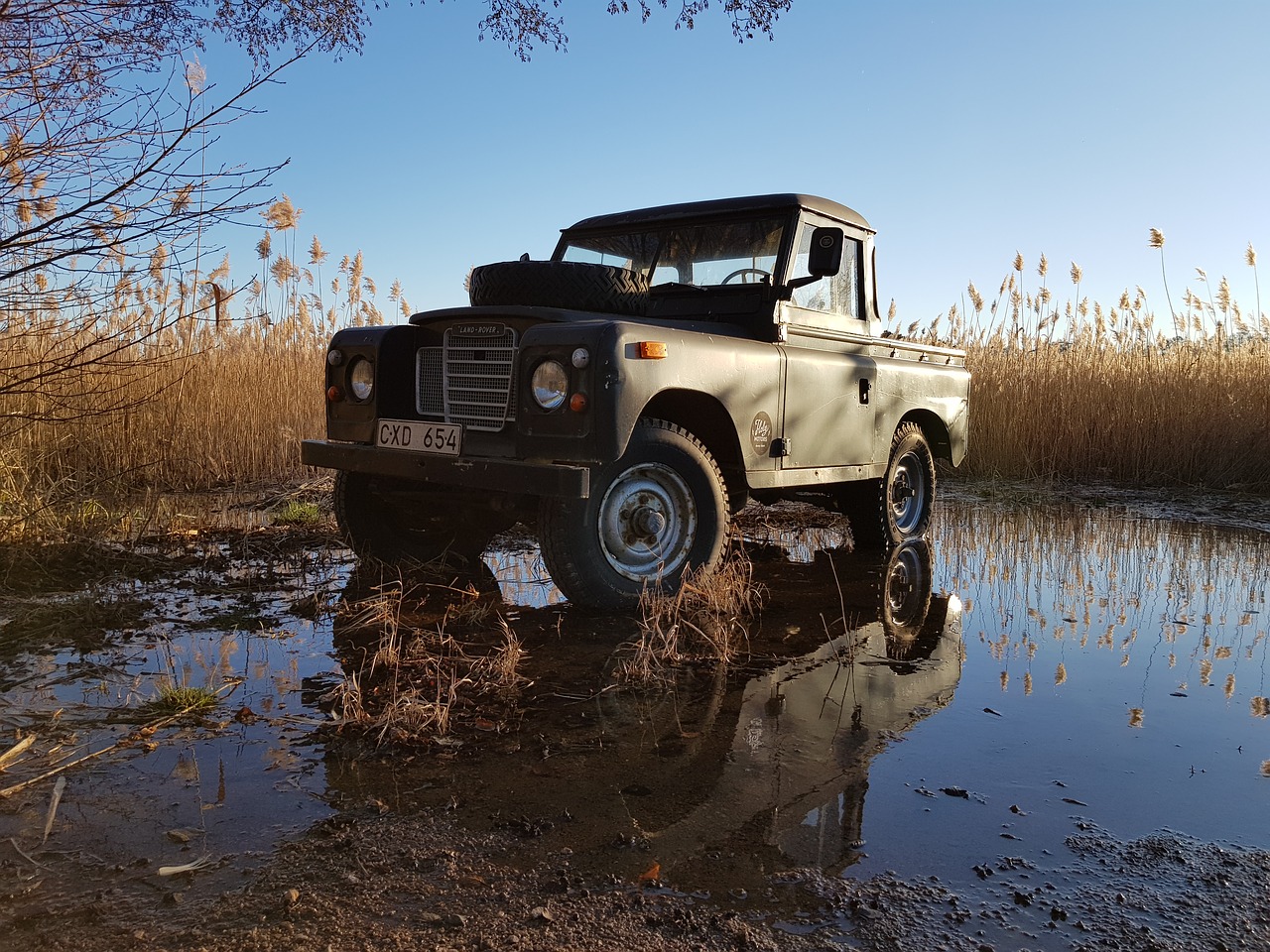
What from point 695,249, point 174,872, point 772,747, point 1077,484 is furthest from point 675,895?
point 1077,484

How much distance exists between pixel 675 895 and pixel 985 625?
2672mm

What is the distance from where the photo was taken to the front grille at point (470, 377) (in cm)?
402

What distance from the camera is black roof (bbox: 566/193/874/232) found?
4898 millimetres

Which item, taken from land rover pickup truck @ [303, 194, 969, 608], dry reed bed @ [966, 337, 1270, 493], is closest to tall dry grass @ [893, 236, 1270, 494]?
dry reed bed @ [966, 337, 1270, 493]

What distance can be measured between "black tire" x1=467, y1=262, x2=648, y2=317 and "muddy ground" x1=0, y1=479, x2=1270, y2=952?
2534 mm

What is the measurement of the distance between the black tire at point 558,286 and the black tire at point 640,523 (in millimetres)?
704

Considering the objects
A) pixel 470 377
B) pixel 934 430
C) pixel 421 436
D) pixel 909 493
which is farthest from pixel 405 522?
pixel 934 430

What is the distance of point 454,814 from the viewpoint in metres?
2.16

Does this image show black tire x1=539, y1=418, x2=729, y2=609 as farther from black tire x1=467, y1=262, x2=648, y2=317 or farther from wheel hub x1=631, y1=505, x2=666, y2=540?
black tire x1=467, y1=262, x2=648, y2=317

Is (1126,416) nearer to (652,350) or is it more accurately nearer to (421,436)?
(652,350)

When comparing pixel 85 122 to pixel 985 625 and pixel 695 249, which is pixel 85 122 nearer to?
pixel 695 249

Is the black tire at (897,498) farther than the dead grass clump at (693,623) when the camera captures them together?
Yes

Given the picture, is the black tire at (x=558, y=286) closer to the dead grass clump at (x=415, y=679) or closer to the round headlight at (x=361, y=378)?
the round headlight at (x=361, y=378)

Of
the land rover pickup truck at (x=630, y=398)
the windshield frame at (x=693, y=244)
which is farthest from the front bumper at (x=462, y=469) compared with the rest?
the windshield frame at (x=693, y=244)
